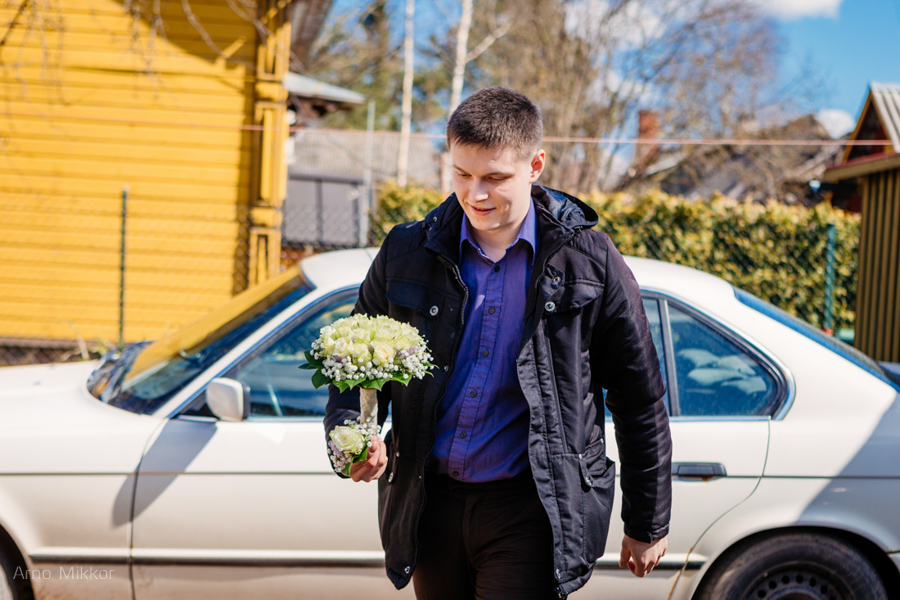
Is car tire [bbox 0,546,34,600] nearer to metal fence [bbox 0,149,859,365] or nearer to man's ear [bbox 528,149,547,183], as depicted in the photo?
man's ear [bbox 528,149,547,183]

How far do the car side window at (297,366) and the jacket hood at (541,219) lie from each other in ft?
4.03

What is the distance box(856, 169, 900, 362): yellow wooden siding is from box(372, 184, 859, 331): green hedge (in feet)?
4.81

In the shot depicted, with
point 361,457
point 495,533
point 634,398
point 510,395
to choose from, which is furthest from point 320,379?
point 634,398

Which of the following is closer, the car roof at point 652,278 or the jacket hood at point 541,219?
the jacket hood at point 541,219

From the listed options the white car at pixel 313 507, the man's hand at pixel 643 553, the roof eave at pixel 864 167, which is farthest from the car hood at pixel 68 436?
the roof eave at pixel 864 167

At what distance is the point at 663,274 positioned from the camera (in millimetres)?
3268

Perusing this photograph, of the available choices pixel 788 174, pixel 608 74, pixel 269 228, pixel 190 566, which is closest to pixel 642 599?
pixel 190 566

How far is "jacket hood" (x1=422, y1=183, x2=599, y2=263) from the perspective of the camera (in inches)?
77.7

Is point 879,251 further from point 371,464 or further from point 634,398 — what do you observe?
point 371,464

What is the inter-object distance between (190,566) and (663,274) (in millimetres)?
2190

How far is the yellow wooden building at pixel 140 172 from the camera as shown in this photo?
8.24m

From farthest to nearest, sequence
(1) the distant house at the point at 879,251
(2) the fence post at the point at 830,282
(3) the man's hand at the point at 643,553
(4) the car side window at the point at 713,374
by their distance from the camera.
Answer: (2) the fence post at the point at 830,282 < (1) the distant house at the point at 879,251 < (4) the car side window at the point at 713,374 < (3) the man's hand at the point at 643,553

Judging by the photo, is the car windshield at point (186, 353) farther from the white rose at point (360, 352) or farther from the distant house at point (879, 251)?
the distant house at point (879, 251)

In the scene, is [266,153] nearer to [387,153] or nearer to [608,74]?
[608,74]
